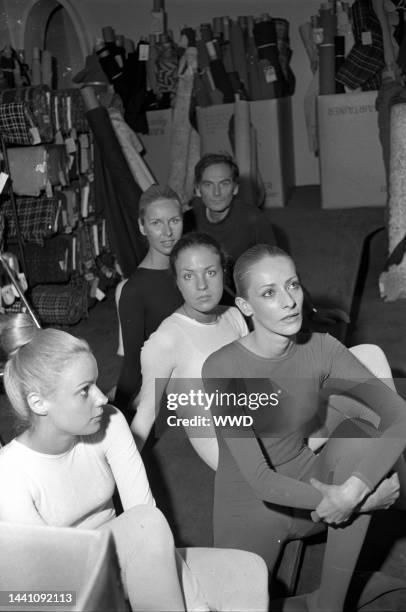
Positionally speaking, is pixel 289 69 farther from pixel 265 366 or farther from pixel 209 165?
pixel 265 366

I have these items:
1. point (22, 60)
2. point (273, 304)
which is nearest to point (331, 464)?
point (273, 304)

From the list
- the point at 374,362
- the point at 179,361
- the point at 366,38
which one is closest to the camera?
the point at 374,362

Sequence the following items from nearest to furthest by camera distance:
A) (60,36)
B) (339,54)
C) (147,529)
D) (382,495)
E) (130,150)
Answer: (147,529) → (382,495) → (130,150) → (339,54) → (60,36)

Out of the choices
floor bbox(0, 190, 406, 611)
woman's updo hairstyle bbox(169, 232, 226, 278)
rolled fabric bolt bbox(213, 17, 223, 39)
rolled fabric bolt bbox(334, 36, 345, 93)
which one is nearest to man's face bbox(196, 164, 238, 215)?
woman's updo hairstyle bbox(169, 232, 226, 278)

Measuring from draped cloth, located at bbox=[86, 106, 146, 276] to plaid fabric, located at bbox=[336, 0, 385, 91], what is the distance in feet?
6.96

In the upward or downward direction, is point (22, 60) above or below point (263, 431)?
above

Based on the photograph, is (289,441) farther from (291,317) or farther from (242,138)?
(242,138)

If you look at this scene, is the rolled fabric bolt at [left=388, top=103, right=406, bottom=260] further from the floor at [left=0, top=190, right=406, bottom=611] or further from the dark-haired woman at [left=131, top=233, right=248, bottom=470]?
the dark-haired woman at [left=131, top=233, right=248, bottom=470]

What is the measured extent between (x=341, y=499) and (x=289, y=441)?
0.80 ft

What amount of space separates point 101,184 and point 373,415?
3.13m

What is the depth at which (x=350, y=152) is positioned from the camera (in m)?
5.72

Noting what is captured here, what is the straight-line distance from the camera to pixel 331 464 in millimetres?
1740

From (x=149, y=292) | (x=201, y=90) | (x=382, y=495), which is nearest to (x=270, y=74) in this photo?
(x=201, y=90)

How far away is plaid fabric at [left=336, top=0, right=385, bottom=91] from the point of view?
18.2 feet
